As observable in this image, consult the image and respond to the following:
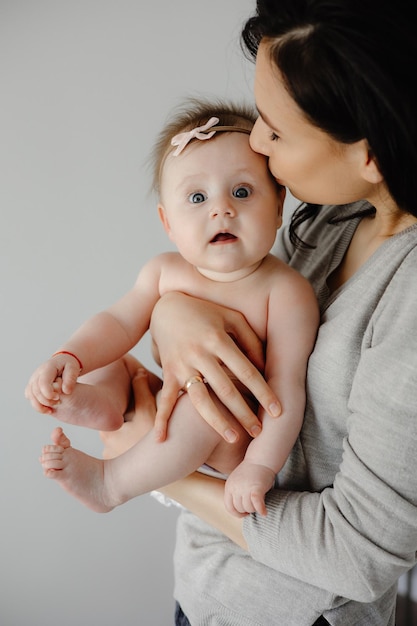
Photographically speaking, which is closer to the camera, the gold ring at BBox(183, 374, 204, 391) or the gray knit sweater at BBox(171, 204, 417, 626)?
the gray knit sweater at BBox(171, 204, 417, 626)

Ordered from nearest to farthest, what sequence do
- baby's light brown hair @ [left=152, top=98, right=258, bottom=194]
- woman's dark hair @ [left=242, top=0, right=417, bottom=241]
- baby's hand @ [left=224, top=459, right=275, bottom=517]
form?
woman's dark hair @ [left=242, top=0, right=417, bottom=241] → baby's hand @ [left=224, top=459, right=275, bottom=517] → baby's light brown hair @ [left=152, top=98, right=258, bottom=194]

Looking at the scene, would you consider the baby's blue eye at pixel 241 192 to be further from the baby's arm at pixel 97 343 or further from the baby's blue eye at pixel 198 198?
the baby's arm at pixel 97 343

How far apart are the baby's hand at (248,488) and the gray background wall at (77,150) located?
2.69 ft

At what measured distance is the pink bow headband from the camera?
3.96 ft

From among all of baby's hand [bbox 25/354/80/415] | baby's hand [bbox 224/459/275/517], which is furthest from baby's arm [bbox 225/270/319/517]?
baby's hand [bbox 25/354/80/415]

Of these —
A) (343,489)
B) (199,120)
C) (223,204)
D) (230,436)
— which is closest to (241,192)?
(223,204)

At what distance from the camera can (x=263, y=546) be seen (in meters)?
1.09

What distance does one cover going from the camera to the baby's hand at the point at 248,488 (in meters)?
1.05

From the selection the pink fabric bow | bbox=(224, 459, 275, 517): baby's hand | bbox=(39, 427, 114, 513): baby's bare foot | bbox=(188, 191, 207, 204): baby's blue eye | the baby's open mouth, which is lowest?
bbox=(224, 459, 275, 517): baby's hand

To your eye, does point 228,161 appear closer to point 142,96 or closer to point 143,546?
point 142,96

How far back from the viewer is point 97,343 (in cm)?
125

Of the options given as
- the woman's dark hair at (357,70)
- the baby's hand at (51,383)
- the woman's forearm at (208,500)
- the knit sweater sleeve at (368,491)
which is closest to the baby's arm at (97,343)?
the baby's hand at (51,383)

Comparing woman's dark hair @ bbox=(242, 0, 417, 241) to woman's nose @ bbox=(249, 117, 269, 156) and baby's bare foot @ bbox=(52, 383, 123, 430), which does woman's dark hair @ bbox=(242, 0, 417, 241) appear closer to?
woman's nose @ bbox=(249, 117, 269, 156)

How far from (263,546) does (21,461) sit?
985 millimetres
